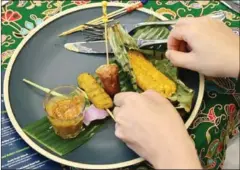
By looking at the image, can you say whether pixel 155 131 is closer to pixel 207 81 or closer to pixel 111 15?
pixel 207 81

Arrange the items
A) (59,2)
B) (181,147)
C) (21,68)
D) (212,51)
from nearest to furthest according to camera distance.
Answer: (181,147), (212,51), (21,68), (59,2)

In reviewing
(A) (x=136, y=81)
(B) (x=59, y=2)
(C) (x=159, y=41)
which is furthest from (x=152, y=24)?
(B) (x=59, y=2)

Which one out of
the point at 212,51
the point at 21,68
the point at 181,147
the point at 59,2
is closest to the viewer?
the point at 181,147

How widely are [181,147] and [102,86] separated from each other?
24 centimetres

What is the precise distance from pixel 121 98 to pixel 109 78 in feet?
0.21

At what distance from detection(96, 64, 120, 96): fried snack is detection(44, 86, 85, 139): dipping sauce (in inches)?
2.2

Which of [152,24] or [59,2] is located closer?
[152,24]

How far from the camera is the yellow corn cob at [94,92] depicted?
857mm

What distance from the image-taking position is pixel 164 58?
3.10ft

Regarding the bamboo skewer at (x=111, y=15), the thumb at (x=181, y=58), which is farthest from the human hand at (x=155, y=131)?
the bamboo skewer at (x=111, y=15)

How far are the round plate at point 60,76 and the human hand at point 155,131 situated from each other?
5 cm

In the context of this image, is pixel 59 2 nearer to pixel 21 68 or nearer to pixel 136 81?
pixel 21 68

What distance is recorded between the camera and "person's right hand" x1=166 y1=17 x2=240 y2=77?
0.84 m

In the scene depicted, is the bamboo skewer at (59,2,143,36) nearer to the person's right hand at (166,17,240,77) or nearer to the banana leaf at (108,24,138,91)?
the banana leaf at (108,24,138,91)
